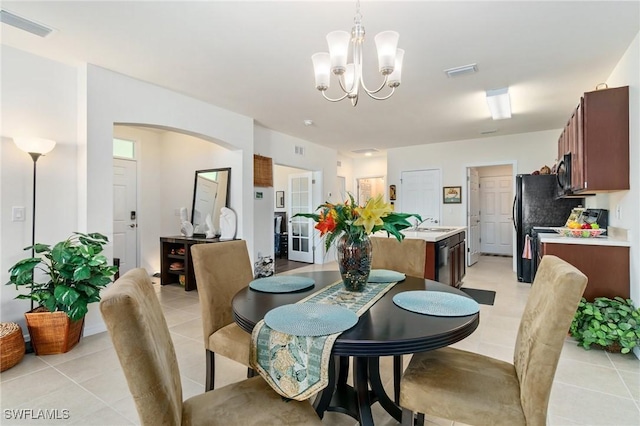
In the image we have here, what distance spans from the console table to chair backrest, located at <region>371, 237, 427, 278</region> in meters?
2.96

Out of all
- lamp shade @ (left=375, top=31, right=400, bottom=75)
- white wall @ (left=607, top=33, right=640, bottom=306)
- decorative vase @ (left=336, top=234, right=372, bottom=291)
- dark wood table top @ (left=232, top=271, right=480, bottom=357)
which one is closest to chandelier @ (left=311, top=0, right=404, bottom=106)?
lamp shade @ (left=375, top=31, right=400, bottom=75)

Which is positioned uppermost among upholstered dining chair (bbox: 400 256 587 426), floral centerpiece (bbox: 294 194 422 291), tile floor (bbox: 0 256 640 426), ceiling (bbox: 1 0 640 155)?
ceiling (bbox: 1 0 640 155)

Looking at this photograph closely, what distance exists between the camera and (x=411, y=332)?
113 cm

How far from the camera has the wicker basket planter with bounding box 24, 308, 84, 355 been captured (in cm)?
256

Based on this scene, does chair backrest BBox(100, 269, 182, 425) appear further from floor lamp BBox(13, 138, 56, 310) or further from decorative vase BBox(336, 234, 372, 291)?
floor lamp BBox(13, 138, 56, 310)

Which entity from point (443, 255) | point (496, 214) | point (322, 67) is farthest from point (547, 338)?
point (496, 214)

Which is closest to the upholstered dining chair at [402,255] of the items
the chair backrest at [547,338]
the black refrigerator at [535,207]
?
the chair backrest at [547,338]

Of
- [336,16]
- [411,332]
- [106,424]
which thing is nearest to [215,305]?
[106,424]

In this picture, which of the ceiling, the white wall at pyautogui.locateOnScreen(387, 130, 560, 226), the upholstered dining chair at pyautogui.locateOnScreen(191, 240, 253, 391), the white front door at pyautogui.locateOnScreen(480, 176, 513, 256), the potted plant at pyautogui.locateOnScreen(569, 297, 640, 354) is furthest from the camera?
the white front door at pyautogui.locateOnScreen(480, 176, 513, 256)

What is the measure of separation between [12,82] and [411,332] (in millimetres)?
3717

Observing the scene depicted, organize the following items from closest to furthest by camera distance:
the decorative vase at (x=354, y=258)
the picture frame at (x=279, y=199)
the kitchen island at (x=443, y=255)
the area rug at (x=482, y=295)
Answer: the decorative vase at (x=354, y=258)
the kitchen island at (x=443, y=255)
the area rug at (x=482, y=295)
the picture frame at (x=279, y=199)

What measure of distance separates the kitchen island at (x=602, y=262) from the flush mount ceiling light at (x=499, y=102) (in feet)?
5.99

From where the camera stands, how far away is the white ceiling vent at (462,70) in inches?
122

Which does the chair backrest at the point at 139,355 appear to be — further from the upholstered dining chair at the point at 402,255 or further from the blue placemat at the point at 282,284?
the upholstered dining chair at the point at 402,255
